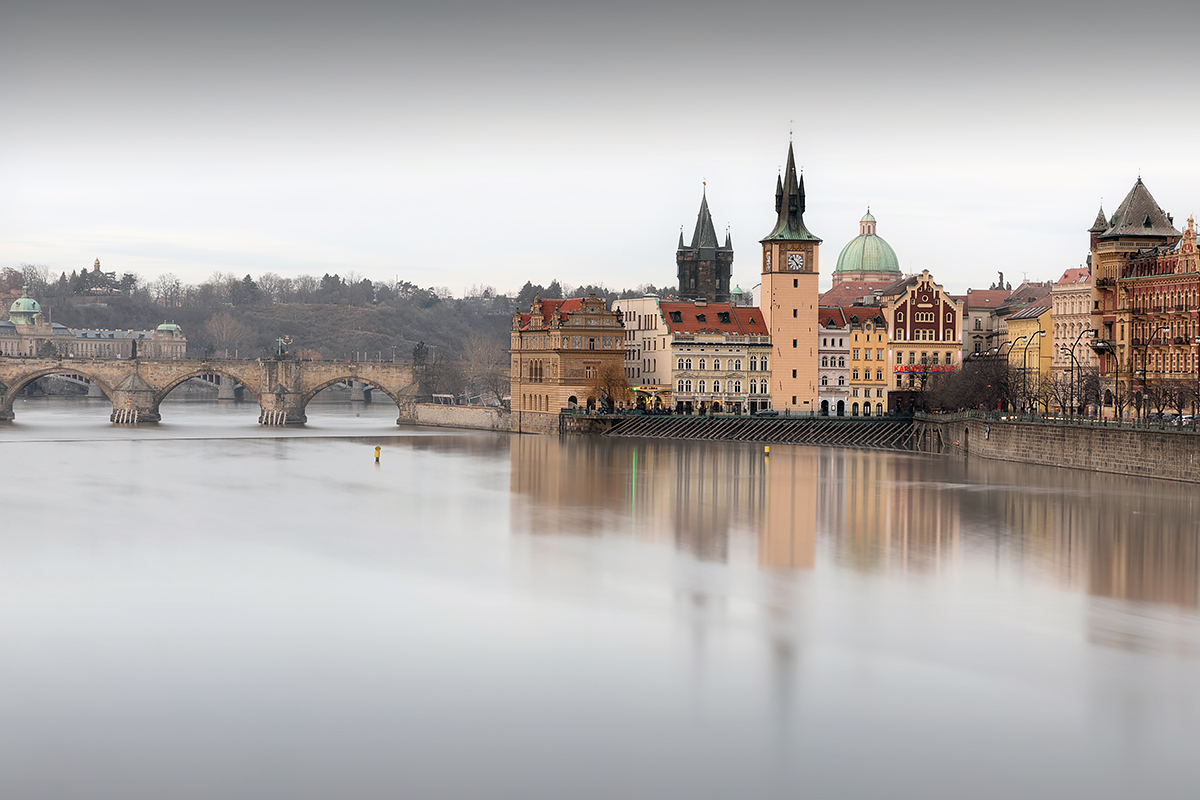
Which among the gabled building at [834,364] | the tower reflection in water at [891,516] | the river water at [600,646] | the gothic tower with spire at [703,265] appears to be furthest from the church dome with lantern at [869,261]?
the river water at [600,646]

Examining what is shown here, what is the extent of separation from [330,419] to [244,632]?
104649 mm

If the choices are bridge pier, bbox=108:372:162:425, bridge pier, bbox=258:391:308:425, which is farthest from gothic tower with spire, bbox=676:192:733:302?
bridge pier, bbox=108:372:162:425

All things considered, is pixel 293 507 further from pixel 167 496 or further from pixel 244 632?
pixel 244 632

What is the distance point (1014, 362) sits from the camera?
337ft

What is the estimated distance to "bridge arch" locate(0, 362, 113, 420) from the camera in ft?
389

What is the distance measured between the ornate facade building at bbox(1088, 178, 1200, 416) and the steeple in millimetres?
26472

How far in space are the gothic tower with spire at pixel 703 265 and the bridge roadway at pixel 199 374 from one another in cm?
2869

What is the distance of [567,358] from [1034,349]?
34356mm

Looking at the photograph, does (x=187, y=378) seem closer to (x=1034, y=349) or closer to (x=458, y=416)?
(x=458, y=416)

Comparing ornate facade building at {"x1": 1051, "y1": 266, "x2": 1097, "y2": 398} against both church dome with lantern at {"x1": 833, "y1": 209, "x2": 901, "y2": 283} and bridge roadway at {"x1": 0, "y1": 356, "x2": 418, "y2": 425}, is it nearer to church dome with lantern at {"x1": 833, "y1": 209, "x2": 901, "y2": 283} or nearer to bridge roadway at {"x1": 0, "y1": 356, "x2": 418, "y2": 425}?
church dome with lantern at {"x1": 833, "y1": 209, "x2": 901, "y2": 283}

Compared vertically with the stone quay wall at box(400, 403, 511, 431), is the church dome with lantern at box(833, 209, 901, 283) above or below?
above

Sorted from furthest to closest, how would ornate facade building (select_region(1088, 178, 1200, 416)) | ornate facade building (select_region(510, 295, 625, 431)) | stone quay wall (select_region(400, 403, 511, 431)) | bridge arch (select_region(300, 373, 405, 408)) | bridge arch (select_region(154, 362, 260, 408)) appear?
bridge arch (select_region(300, 373, 405, 408))
bridge arch (select_region(154, 362, 260, 408))
stone quay wall (select_region(400, 403, 511, 431))
ornate facade building (select_region(510, 295, 625, 431))
ornate facade building (select_region(1088, 178, 1200, 416))

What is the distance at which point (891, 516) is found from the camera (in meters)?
47.6

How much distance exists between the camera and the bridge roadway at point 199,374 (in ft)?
387
